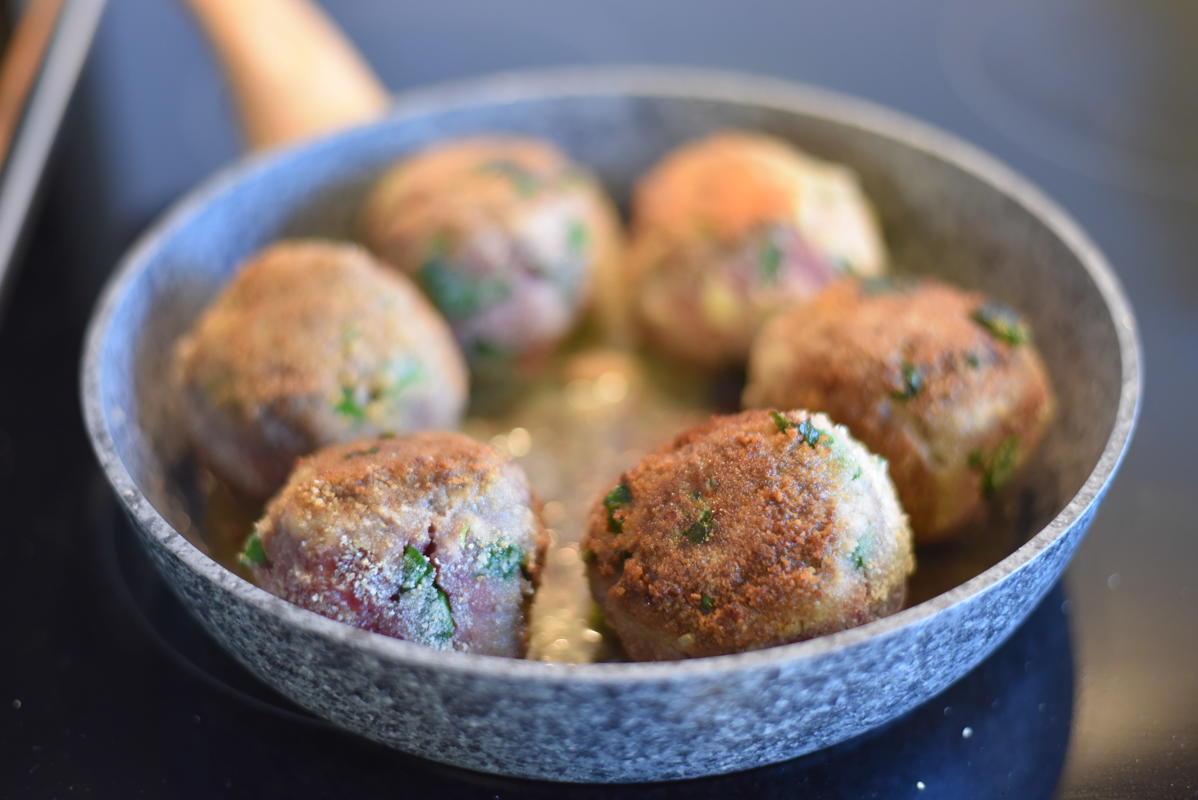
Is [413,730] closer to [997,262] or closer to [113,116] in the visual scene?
[997,262]

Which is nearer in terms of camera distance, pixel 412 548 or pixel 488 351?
pixel 412 548

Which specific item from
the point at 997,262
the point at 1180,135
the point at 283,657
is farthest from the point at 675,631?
the point at 1180,135

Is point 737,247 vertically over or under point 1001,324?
over

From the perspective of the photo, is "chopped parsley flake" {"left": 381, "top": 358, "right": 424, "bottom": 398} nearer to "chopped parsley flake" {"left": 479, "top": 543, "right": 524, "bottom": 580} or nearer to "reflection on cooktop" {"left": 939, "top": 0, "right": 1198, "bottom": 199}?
"chopped parsley flake" {"left": 479, "top": 543, "right": 524, "bottom": 580}

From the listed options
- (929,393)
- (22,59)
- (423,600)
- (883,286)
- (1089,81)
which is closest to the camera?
(423,600)

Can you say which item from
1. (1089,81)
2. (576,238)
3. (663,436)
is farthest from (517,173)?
(1089,81)

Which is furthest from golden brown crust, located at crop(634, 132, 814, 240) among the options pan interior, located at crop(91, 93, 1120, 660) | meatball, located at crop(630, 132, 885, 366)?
pan interior, located at crop(91, 93, 1120, 660)

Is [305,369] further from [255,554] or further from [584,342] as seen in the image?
[584,342]
